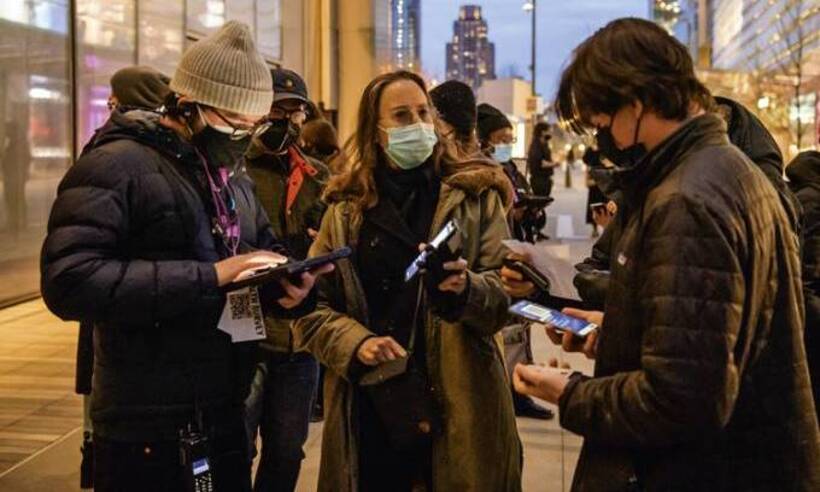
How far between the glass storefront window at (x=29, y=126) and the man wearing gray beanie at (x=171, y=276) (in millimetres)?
8962

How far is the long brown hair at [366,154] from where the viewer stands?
10.9 ft

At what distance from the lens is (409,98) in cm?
344

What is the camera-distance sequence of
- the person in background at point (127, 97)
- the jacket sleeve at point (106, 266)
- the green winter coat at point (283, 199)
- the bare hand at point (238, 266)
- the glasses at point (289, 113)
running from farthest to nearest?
the green winter coat at point (283, 199), the glasses at point (289, 113), the person in background at point (127, 97), the bare hand at point (238, 266), the jacket sleeve at point (106, 266)

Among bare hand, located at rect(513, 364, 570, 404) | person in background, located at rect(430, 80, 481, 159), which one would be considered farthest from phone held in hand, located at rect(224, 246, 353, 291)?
person in background, located at rect(430, 80, 481, 159)

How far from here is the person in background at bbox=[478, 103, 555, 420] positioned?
5500mm

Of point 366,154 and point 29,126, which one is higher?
point 29,126

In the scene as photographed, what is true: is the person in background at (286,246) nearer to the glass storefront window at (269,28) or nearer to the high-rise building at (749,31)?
the glass storefront window at (269,28)

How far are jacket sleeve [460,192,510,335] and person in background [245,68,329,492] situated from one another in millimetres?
1036

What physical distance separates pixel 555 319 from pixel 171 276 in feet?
3.17

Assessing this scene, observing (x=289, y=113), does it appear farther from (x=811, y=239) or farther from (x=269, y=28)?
(x=269, y=28)

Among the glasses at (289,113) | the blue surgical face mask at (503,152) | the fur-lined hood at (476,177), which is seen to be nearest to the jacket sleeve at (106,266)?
the fur-lined hood at (476,177)

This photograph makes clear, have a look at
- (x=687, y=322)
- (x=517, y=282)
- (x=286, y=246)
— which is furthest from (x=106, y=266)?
(x=286, y=246)

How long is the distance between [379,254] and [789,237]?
4.90 ft

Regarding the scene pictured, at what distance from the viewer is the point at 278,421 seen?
3902mm
